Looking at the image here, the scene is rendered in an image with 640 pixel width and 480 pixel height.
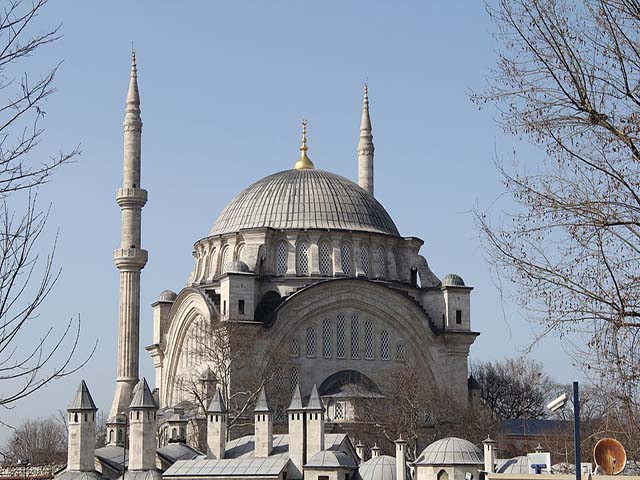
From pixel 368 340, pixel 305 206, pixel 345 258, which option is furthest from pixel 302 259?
pixel 368 340

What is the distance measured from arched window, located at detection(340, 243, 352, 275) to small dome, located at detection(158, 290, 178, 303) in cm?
850

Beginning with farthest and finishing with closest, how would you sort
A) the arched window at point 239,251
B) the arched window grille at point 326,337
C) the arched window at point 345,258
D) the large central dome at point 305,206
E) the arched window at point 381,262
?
1. the large central dome at point 305,206
2. the arched window at point 381,262
3. the arched window at point 239,251
4. the arched window at point 345,258
5. the arched window grille at point 326,337

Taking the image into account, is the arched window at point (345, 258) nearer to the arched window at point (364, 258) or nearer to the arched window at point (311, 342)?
the arched window at point (364, 258)

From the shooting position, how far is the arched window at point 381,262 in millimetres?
55500

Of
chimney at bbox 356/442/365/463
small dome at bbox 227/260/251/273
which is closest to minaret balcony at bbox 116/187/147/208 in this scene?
small dome at bbox 227/260/251/273

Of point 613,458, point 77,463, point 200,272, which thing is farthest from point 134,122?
point 613,458

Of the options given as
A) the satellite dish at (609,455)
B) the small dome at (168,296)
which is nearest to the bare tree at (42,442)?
the small dome at (168,296)

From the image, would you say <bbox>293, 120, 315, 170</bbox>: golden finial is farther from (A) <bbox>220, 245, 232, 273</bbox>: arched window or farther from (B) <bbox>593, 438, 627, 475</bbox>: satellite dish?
(B) <bbox>593, 438, 627, 475</bbox>: satellite dish

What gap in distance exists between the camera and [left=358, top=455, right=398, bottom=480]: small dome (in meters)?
36.8

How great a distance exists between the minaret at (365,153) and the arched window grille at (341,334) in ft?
36.5

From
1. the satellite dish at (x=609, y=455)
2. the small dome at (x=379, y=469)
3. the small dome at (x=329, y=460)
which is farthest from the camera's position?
the small dome at (x=379, y=469)

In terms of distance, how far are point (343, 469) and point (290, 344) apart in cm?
1506

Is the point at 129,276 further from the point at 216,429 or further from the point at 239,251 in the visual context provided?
the point at 216,429

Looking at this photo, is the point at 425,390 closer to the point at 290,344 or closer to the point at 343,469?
the point at 290,344
